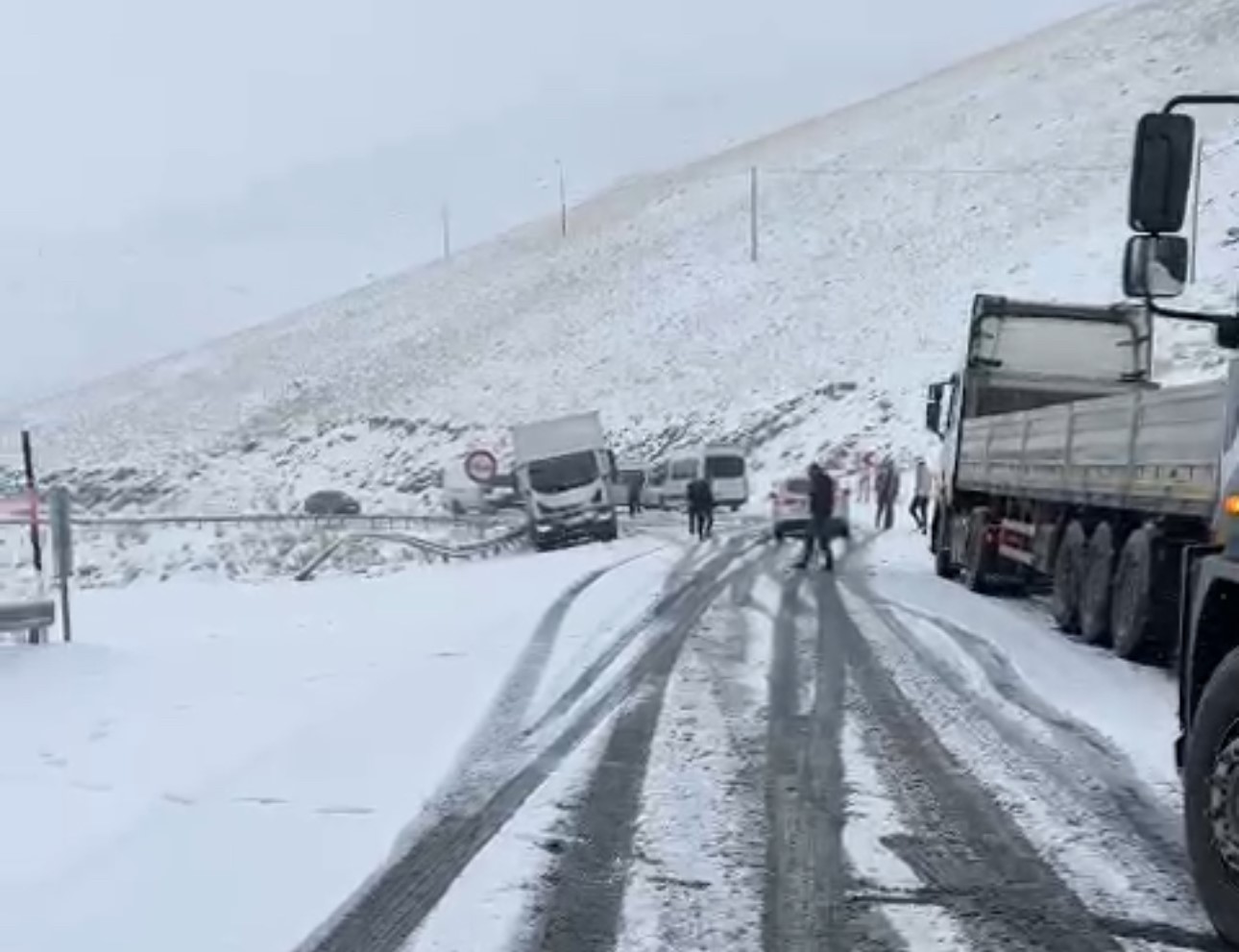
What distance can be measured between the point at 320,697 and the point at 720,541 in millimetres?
21223

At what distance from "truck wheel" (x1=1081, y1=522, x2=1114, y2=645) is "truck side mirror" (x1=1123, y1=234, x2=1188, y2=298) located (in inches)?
301

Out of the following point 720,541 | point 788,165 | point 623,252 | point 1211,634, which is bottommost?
point 720,541

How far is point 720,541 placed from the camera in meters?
31.1

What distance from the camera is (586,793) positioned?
7.73m

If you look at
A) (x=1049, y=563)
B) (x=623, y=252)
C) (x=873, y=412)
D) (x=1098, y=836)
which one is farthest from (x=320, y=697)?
(x=623, y=252)

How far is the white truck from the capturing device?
33.2 metres

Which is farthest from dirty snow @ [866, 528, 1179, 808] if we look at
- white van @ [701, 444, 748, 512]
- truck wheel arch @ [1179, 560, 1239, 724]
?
white van @ [701, 444, 748, 512]

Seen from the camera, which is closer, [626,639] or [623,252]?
[626,639]

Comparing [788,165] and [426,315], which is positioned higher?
[788,165]

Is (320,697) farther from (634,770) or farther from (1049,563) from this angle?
(1049,563)

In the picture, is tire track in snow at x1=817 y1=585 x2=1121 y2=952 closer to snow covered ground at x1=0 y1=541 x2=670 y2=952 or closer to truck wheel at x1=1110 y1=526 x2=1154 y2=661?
snow covered ground at x1=0 y1=541 x2=670 y2=952

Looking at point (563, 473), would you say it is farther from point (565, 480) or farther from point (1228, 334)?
point (1228, 334)

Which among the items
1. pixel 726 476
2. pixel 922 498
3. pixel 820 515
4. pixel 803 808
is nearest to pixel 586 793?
pixel 803 808

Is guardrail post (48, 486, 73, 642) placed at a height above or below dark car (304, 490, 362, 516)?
above
